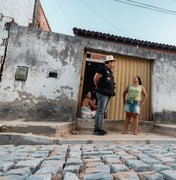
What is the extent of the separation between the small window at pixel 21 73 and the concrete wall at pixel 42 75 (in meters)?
0.09

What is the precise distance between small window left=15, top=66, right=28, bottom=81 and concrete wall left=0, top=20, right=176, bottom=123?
87 millimetres

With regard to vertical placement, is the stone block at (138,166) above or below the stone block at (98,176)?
above

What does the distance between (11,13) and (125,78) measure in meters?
5.04

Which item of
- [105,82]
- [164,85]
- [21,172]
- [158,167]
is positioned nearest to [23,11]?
[105,82]

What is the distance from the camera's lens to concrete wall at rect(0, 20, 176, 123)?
6277mm

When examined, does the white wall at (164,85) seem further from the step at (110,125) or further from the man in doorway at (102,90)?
the man in doorway at (102,90)

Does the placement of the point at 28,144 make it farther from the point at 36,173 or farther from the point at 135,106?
the point at 135,106

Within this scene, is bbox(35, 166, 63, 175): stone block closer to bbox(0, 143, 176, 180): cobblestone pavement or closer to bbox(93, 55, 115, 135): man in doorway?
bbox(0, 143, 176, 180): cobblestone pavement

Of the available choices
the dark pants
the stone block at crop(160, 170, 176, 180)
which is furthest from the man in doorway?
the stone block at crop(160, 170, 176, 180)

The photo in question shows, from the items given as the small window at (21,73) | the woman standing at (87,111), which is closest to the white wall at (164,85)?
the woman standing at (87,111)

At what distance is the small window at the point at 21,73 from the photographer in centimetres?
634

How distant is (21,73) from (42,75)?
22.2 inches

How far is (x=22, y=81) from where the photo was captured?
20.9 feet

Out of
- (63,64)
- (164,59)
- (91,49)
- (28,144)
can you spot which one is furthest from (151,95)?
(28,144)
